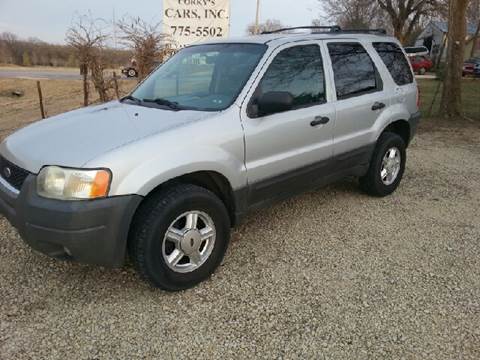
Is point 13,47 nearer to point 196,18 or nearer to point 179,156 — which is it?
point 196,18

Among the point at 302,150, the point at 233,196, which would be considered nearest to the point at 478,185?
the point at 302,150

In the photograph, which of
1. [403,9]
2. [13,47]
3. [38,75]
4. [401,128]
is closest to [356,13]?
[403,9]

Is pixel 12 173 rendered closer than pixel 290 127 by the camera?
Yes

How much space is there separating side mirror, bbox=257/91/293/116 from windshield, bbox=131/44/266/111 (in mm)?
211

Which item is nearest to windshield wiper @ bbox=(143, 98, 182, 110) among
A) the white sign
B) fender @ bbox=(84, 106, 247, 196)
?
fender @ bbox=(84, 106, 247, 196)

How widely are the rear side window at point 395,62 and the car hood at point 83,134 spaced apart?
2.54m

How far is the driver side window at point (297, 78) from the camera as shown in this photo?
10.8ft

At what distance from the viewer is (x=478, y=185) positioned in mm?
5332

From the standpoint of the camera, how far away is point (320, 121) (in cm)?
366

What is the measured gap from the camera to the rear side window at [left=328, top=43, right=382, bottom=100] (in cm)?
392

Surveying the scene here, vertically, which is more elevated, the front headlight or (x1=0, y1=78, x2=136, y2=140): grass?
the front headlight

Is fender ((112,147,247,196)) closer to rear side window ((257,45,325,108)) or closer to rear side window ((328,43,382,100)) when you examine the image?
rear side window ((257,45,325,108))

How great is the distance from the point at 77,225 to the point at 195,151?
0.88m

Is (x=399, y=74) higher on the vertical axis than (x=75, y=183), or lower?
higher
